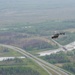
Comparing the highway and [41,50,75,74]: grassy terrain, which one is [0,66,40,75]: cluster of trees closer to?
the highway

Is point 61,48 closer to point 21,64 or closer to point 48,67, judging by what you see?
point 21,64

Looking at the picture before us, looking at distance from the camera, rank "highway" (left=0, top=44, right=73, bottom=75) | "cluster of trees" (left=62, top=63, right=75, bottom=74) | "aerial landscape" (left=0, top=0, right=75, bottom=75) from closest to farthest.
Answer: "highway" (left=0, top=44, right=73, bottom=75) < "cluster of trees" (left=62, top=63, right=75, bottom=74) < "aerial landscape" (left=0, top=0, right=75, bottom=75)

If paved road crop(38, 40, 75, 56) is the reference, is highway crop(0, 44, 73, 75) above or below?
above

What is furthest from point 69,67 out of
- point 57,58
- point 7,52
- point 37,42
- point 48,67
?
point 37,42

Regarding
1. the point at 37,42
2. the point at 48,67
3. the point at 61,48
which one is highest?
the point at 48,67

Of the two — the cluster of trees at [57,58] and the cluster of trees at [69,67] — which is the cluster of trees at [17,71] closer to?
the cluster of trees at [69,67]

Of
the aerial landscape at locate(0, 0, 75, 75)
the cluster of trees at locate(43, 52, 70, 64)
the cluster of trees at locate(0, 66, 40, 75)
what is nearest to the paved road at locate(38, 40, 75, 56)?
the aerial landscape at locate(0, 0, 75, 75)

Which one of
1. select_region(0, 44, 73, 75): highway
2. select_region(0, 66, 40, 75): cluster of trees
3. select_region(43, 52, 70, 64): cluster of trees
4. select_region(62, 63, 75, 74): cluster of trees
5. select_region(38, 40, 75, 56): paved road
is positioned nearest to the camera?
select_region(0, 44, 73, 75): highway
